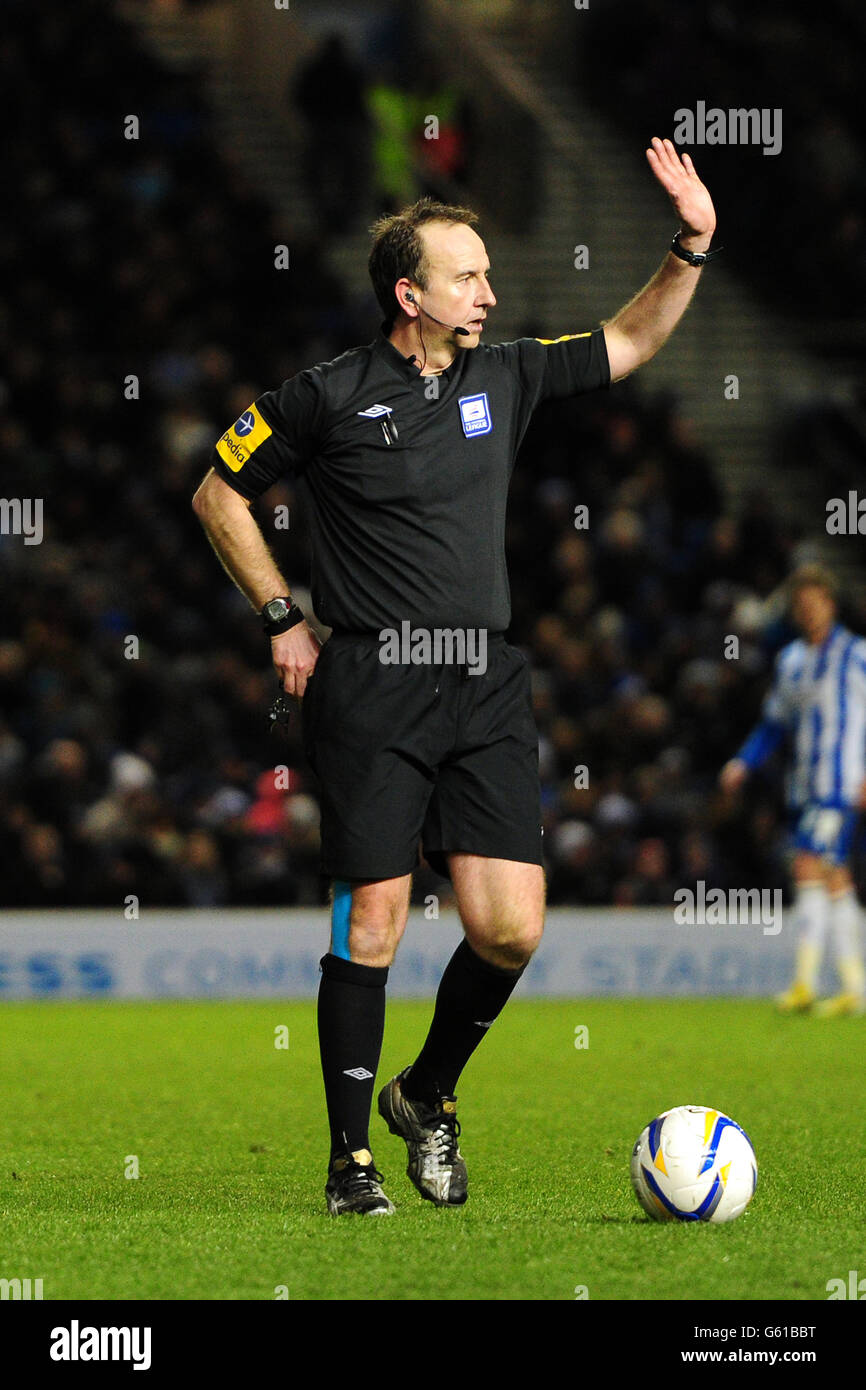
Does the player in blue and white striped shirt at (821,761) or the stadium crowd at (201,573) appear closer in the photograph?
the player in blue and white striped shirt at (821,761)

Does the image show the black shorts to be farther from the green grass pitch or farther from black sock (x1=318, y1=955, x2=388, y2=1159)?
the green grass pitch

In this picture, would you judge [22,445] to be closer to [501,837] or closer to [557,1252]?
[501,837]

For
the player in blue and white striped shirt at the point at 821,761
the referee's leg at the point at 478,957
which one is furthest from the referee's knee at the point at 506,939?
the player in blue and white striped shirt at the point at 821,761

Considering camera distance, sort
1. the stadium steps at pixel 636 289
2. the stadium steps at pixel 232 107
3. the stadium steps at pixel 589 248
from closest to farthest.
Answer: the stadium steps at pixel 636 289 < the stadium steps at pixel 589 248 < the stadium steps at pixel 232 107

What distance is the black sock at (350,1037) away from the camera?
5055 mm

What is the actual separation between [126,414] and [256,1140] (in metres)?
10.4

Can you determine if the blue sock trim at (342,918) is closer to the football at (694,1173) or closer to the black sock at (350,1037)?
the black sock at (350,1037)

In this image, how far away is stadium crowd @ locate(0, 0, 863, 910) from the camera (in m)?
13.7

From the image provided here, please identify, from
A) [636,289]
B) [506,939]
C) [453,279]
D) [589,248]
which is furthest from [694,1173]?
[589,248]

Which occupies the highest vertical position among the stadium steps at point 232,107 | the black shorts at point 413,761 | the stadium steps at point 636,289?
the stadium steps at point 232,107

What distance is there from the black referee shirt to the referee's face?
162mm

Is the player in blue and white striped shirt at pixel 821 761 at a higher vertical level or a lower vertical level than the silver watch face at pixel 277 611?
lower

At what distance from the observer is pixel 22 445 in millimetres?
15578
